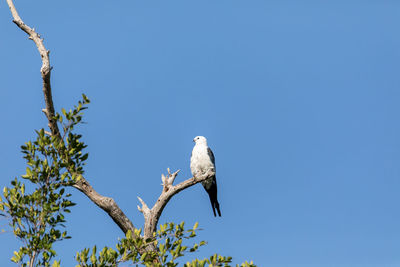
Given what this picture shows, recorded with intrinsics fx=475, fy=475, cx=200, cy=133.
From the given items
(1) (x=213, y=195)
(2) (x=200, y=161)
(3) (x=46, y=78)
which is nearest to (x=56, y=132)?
(3) (x=46, y=78)

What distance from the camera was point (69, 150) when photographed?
297 inches

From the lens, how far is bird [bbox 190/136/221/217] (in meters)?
13.7

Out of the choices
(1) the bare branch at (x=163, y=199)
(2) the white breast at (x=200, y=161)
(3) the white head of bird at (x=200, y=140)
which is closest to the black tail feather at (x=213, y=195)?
(2) the white breast at (x=200, y=161)

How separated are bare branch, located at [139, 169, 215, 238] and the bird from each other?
8.88ft

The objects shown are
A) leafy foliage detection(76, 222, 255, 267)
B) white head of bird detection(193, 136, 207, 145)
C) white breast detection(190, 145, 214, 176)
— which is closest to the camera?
→ leafy foliage detection(76, 222, 255, 267)

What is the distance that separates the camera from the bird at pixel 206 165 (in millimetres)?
13742

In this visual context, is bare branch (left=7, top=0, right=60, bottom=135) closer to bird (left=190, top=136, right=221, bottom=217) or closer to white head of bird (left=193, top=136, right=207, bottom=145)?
bird (left=190, top=136, right=221, bottom=217)

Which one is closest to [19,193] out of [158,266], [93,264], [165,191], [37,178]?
[37,178]

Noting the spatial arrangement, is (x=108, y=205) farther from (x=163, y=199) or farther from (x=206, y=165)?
(x=206, y=165)

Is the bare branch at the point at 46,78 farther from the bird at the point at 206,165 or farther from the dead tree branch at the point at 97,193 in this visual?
the bird at the point at 206,165

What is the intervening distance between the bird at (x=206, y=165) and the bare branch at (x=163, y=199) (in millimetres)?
2706

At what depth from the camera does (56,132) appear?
9.10 meters

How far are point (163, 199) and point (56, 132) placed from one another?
269 centimetres

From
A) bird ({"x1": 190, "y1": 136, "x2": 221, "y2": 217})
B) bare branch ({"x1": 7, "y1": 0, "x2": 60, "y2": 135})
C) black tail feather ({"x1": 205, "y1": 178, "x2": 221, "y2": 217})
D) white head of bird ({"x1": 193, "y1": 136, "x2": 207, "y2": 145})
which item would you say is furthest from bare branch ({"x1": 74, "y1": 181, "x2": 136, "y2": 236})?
white head of bird ({"x1": 193, "y1": 136, "x2": 207, "y2": 145})
